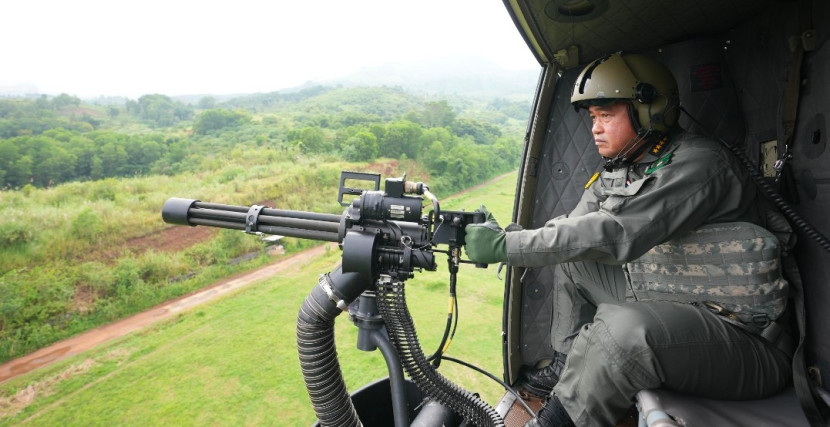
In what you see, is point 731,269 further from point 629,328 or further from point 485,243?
point 485,243

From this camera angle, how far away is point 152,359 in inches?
164

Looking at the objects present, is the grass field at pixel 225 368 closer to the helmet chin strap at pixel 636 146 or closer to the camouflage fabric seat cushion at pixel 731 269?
the helmet chin strap at pixel 636 146

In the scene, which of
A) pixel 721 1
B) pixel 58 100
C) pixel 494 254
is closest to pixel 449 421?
pixel 494 254

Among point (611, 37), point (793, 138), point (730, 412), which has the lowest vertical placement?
point (730, 412)

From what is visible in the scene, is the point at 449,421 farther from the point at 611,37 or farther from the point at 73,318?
the point at 73,318

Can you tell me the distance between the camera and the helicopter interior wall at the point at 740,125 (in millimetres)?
1496

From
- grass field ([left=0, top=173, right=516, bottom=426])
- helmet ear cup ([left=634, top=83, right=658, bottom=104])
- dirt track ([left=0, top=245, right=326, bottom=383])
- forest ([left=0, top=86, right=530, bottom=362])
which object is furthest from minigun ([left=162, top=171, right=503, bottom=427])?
dirt track ([left=0, top=245, right=326, bottom=383])

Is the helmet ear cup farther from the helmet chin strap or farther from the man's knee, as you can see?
the man's knee

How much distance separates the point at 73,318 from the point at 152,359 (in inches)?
78.9

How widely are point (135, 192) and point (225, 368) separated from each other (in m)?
4.82

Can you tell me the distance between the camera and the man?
53.2 inches

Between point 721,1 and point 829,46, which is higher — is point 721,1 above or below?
above

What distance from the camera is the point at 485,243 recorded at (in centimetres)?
145

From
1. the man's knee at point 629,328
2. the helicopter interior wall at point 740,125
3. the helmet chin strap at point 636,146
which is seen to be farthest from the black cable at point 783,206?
the man's knee at point 629,328
